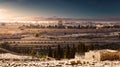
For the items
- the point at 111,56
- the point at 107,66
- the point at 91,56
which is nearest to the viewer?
the point at 107,66

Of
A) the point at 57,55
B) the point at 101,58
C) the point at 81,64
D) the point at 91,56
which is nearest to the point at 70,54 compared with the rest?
the point at 57,55

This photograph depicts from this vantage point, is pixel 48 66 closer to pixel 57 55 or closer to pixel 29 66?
pixel 29 66

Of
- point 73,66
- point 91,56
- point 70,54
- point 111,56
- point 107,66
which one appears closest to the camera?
point 107,66

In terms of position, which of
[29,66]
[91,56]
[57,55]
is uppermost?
[29,66]

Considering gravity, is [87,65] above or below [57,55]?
above

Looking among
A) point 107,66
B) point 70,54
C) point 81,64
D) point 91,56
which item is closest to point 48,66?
point 81,64

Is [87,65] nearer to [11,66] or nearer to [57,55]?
[11,66]

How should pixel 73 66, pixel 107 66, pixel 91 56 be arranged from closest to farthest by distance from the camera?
pixel 107 66 → pixel 73 66 → pixel 91 56

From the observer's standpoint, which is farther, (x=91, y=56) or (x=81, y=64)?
(x=91, y=56)

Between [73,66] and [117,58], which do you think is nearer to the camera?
[73,66]

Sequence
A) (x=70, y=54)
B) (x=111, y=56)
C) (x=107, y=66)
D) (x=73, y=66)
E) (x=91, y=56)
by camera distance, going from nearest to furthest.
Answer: (x=107, y=66)
(x=73, y=66)
(x=111, y=56)
(x=91, y=56)
(x=70, y=54)
